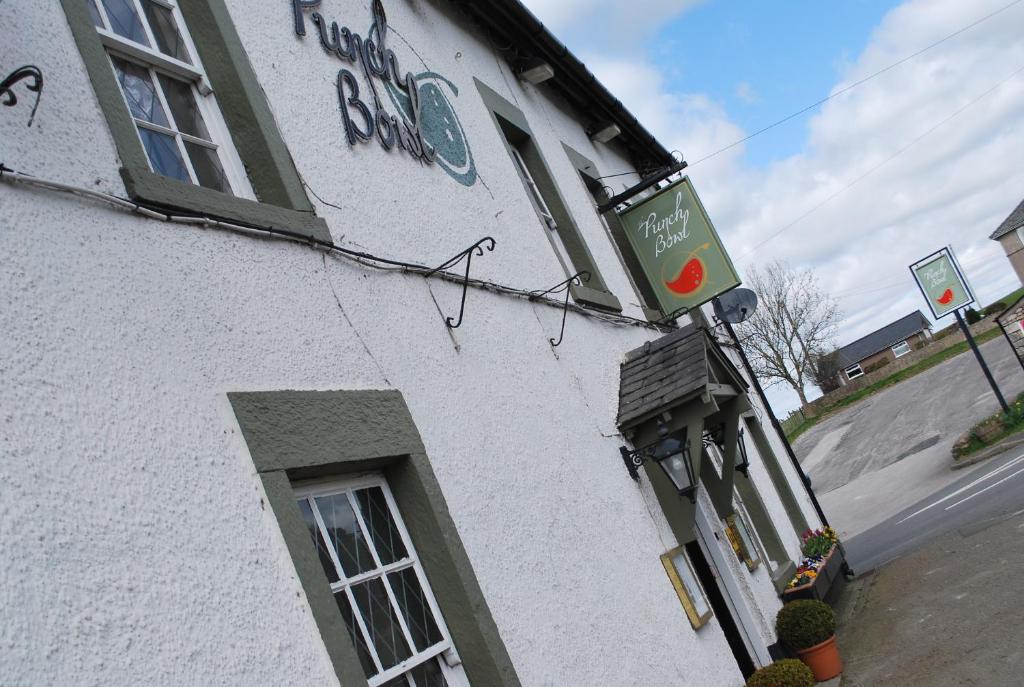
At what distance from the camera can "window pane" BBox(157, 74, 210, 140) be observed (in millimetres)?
4746

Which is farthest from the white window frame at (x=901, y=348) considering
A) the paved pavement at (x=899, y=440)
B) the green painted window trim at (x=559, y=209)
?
the green painted window trim at (x=559, y=209)

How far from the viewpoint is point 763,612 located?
9664mm

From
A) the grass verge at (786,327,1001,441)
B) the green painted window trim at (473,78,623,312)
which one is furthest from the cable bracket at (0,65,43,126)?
the grass verge at (786,327,1001,441)

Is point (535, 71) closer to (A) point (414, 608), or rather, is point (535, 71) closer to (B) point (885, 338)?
(A) point (414, 608)

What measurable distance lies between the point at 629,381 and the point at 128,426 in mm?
5703

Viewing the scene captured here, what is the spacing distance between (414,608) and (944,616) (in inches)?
271

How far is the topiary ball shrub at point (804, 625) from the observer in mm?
9258

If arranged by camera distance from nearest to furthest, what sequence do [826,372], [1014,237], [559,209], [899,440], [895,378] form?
[559,209]
[899,440]
[895,378]
[826,372]
[1014,237]

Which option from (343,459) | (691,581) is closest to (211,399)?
(343,459)

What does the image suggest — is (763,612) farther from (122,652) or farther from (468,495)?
(122,652)

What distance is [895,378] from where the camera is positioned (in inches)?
2047

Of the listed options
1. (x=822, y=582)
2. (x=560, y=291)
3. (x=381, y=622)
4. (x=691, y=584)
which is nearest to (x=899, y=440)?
(x=822, y=582)

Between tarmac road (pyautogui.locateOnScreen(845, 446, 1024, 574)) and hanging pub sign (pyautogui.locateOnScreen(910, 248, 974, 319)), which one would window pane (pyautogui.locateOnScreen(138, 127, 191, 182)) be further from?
hanging pub sign (pyautogui.locateOnScreen(910, 248, 974, 319))

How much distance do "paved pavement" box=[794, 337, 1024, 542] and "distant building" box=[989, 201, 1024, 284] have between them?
1181 inches
